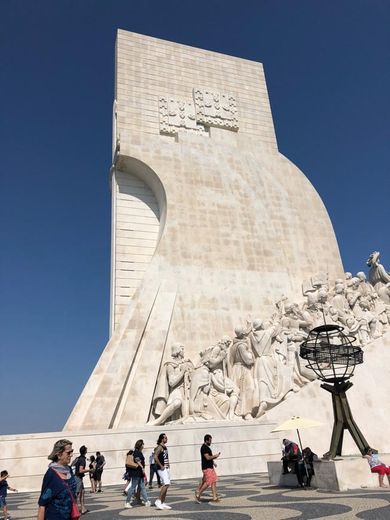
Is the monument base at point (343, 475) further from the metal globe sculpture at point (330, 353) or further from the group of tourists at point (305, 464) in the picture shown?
the metal globe sculpture at point (330, 353)

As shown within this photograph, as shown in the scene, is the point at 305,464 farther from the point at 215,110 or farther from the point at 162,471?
the point at 215,110

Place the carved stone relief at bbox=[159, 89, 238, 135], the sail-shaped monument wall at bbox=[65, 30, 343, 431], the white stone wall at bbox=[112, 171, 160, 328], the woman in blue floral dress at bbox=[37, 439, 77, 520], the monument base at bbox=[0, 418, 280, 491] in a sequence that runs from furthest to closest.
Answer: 1. the carved stone relief at bbox=[159, 89, 238, 135]
2. the white stone wall at bbox=[112, 171, 160, 328]
3. the sail-shaped monument wall at bbox=[65, 30, 343, 431]
4. the monument base at bbox=[0, 418, 280, 491]
5. the woman in blue floral dress at bbox=[37, 439, 77, 520]

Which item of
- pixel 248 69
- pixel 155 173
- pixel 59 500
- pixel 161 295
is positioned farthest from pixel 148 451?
pixel 248 69

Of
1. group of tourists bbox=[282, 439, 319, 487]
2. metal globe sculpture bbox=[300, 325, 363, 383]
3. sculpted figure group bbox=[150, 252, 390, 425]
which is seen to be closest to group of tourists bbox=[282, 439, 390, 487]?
group of tourists bbox=[282, 439, 319, 487]

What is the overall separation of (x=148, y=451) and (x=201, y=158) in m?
9.74

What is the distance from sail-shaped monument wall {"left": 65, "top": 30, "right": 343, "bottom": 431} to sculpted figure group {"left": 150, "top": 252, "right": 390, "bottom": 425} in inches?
36.8

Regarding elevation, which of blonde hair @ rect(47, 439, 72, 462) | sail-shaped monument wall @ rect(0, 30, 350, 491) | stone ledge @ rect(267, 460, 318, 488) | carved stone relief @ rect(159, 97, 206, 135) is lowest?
stone ledge @ rect(267, 460, 318, 488)

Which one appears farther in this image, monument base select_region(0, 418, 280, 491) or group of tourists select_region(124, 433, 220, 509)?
monument base select_region(0, 418, 280, 491)

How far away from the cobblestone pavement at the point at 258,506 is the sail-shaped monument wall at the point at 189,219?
15.6 ft

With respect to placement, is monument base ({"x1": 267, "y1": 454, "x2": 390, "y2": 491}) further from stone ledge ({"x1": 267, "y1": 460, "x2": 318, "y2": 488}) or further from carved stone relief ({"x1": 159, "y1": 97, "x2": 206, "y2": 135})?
carved stone relief ({"x1": 159, "y1": 97, "x2": 206, "y2": 135})

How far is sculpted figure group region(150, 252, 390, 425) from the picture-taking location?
30.2 feet

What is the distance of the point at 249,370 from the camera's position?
9.82 m

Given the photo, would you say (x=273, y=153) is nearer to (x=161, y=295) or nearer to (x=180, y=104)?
(x=180, y=104)

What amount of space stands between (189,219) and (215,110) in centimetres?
532
